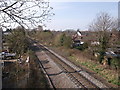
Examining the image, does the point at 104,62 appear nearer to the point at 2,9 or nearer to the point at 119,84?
the point at 119,84

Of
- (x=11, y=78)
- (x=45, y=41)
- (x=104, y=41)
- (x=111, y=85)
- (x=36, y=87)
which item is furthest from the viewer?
(x=45, y=41)

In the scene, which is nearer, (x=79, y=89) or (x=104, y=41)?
(x=79, y=89)

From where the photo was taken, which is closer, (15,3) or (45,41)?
(15,3)

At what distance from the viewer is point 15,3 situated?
13.4ft

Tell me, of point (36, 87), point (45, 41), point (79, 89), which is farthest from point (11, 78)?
point (45, 41)

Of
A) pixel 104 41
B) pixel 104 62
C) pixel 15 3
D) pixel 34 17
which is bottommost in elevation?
pixel 104 62

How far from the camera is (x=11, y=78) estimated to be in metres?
12.8

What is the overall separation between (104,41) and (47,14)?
18542 millimetres

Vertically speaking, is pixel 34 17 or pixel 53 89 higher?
pixel 34 17

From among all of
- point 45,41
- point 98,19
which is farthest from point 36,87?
point 45,41

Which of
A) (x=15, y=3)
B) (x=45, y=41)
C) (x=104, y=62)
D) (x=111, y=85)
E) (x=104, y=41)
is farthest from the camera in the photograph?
(x=45, y=41)

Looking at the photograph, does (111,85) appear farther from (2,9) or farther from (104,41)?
(104,41)

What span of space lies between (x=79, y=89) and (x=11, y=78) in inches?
189

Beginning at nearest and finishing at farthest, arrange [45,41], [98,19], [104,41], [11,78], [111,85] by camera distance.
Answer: [111,85] → [11,78] → [104,41] → [98,19] → [45,41]
